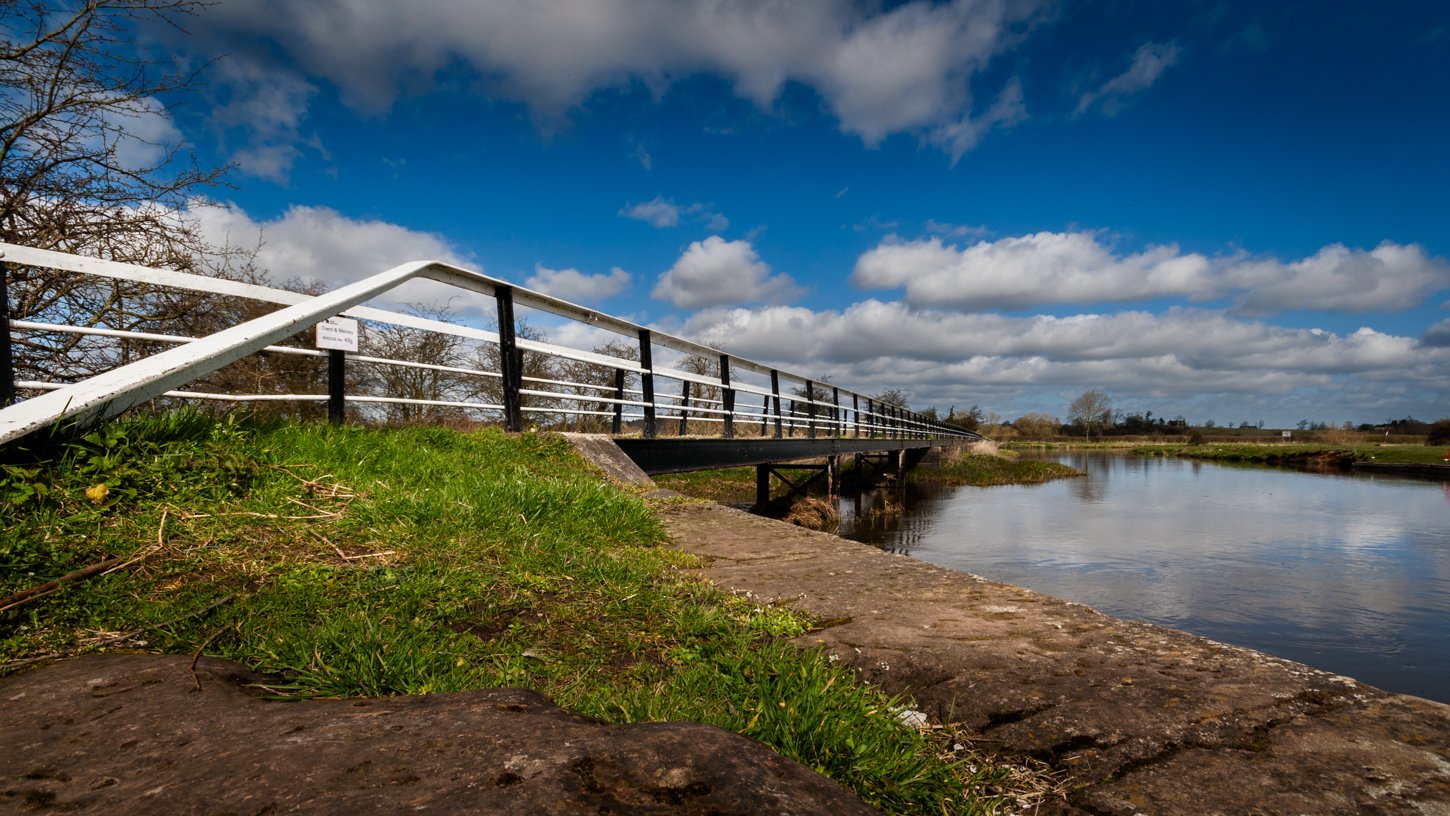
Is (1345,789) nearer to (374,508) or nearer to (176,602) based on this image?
(176,602)

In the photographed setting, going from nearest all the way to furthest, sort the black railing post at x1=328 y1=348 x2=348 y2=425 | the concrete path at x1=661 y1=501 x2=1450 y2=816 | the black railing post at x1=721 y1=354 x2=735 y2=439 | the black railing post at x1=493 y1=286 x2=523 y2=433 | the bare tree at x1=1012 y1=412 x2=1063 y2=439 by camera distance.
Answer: the concrete path at x1=661 y1=501 x2=1450 y2=816 < the black railing post at x1=328 y1=348 x2=348 y2=425 < the black railing post at x1=493 y1=286 x2=523 y2=433 < the black railing post at x1=721 y1=354 x2=735 y2=439 < the bare tree at x1=1012 y1=412 x2=1063 y2=439

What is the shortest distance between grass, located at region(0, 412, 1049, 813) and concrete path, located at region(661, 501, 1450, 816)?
17 cm

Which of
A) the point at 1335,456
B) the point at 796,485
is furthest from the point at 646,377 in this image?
the point at 1335,456

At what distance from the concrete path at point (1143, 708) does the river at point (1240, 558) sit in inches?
197

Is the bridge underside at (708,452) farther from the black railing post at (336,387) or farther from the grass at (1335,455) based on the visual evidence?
the grass at (1335,455)

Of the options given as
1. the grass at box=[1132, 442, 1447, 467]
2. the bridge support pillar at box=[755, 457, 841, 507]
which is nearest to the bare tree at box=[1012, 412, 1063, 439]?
the grass at box=[1132, 442, 1447, 467]

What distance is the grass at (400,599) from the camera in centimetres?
171

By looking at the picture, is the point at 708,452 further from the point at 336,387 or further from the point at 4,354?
the point at 4,354

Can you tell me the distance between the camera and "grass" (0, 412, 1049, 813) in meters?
1.71

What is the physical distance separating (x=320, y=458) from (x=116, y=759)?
9.65 feet

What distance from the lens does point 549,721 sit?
4.08 ft

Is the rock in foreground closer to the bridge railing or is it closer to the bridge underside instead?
the bridge railing

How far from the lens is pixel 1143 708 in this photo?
170 centimetres

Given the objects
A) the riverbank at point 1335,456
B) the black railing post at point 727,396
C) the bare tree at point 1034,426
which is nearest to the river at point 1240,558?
the black railing post at point 727,396
